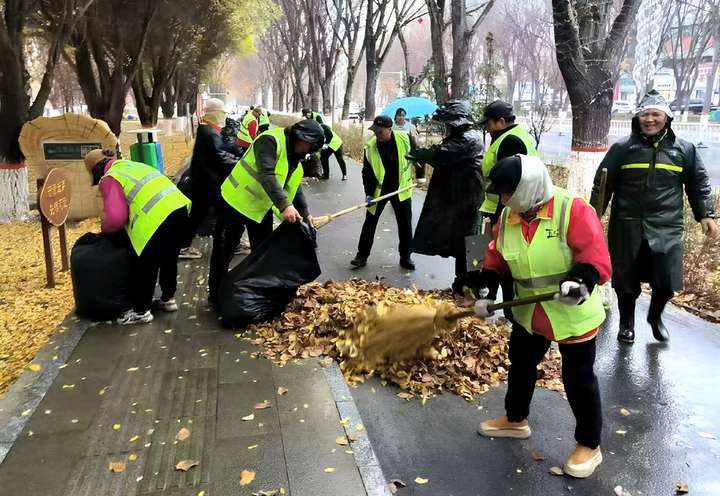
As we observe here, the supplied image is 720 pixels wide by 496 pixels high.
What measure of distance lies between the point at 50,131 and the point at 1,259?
2842 mm

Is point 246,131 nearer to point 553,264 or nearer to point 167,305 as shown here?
point 167,305

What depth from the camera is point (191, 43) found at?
77.7 ft

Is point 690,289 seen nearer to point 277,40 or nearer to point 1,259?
point 1,259

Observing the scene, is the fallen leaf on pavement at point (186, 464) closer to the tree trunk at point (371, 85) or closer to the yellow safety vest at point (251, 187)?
the yellow safety vest at point (251, 187)

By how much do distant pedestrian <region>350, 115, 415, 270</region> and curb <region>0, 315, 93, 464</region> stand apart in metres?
3.13

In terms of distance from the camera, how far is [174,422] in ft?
11.2

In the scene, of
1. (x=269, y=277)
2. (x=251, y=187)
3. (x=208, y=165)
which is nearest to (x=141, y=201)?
(x=251, y=187)

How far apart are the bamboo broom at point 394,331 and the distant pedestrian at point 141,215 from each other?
5.49 ft

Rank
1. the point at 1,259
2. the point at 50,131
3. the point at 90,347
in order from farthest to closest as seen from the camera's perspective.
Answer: the point at 50,131
the point at 1,259
the point at 90,347

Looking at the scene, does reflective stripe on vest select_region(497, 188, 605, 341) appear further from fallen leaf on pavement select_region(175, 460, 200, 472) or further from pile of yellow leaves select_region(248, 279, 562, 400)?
fallen leaf on pavement select_region(175, 460, 200, 472)

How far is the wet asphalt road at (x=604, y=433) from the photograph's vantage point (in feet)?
9.83

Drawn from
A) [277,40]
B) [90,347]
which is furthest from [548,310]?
[277,40]

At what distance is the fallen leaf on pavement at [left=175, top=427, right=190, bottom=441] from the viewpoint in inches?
128

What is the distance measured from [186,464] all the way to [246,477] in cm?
33
